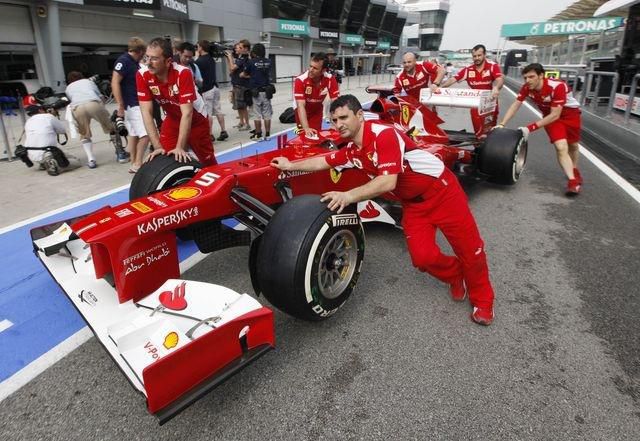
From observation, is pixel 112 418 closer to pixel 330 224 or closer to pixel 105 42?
pixel 330 224

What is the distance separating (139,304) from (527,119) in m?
12.6

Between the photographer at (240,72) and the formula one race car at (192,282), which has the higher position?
the photographer at (240,72)

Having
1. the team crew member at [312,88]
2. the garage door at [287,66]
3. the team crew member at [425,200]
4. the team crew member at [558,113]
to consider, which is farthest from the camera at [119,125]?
the garage door at [287,66]

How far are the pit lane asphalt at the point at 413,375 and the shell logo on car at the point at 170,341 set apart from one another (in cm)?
38

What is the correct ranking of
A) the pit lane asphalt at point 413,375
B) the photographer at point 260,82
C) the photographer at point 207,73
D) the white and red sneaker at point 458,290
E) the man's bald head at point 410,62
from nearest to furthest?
the pit lane asphalt at point 413,375 → the white and red sneaker at point 458,290 → the man's bald head at point 410,62 → the photographer at point 207,73 → the photographer at point 260,82

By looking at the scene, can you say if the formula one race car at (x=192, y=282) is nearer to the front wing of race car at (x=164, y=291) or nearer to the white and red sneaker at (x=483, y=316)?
the front wing of race car at (x=164, y=291)

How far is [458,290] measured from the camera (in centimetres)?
299

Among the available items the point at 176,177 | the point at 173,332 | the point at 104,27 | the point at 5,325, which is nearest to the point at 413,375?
the point at 173,332

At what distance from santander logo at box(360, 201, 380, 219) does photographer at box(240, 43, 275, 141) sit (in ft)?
16.8

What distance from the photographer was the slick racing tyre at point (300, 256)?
90.7 inches

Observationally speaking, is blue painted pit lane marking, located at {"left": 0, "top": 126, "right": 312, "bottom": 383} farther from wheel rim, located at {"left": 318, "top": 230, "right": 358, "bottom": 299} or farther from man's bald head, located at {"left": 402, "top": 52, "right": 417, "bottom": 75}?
man's bald head, located at {"left": 402, "top": 52, "right": 417, "bottom": 75}

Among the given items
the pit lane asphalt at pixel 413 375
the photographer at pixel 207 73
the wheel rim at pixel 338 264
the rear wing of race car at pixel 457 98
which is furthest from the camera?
the photographer at pixel 207 73

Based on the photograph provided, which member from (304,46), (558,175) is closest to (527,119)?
(558,175)

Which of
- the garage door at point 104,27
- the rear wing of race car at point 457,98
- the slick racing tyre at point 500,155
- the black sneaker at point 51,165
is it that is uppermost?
the garage door at point 104,27
